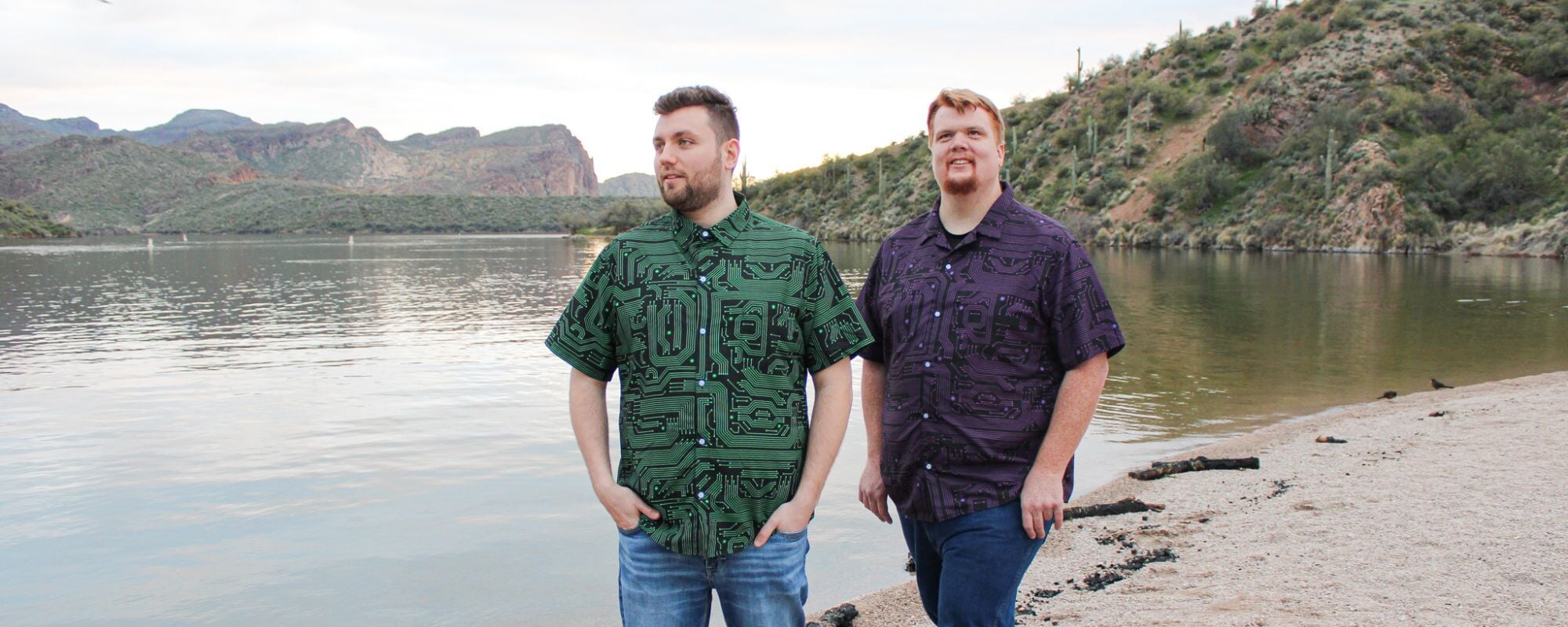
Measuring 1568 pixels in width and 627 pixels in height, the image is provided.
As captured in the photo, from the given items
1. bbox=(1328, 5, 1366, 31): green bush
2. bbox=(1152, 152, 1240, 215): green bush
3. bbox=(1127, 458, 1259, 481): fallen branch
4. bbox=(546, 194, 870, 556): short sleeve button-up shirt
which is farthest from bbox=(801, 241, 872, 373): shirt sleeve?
bbox=(1328, 5, 1366, 31): green bush

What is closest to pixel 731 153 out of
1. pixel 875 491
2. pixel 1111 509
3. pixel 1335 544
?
pixel 875 491

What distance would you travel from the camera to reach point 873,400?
3.16 meters

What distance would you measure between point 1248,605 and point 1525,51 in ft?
205

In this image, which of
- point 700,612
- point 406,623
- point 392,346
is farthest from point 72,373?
point 700,612

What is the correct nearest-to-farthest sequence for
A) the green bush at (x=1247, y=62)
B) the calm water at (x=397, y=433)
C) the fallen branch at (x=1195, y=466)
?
the calm water at (x=397, y=433) < the fallen branch at (x=1195, y=466) < the green bush at (x=1247, y=62)

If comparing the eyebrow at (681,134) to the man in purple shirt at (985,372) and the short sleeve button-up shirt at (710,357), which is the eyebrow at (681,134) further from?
the man in purple shirt at (985,372)

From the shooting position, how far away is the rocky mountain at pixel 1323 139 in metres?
44.0

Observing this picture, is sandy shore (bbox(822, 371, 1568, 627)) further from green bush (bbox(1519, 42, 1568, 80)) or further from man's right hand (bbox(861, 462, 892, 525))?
green bush (bbox(1519, 42, 1568, 80))

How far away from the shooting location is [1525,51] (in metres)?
53.4

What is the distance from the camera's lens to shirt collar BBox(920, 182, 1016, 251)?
287 centimetres

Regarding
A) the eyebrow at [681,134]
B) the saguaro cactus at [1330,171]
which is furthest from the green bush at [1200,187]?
the eyebrow at [681,134]

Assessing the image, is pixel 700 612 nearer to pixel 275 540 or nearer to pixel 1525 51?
pixel 275 540

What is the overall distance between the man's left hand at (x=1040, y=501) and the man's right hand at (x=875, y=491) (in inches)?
18.3

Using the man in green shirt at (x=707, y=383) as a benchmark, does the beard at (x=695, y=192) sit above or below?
above
